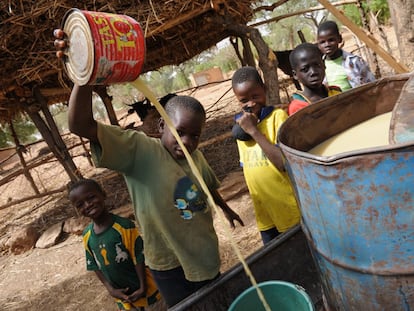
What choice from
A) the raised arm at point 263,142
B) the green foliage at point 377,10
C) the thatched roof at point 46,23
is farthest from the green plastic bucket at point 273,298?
the green foliage at point 377,10

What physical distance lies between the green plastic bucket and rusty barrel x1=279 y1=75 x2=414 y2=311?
0.44 ft

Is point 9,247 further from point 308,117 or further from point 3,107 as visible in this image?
point 308,117

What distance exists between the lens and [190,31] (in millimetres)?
4496

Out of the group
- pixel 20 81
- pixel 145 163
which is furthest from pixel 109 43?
pixel 20 81

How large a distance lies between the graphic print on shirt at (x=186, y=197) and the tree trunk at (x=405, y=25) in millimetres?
2204

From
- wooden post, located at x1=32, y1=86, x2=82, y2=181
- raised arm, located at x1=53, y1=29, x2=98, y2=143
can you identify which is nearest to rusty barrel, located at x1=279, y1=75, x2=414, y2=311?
raised arm, located at x1=53, y1=29, x2=98, y2=143

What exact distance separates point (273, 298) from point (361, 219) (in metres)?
0.63

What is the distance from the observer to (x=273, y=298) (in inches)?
53.7

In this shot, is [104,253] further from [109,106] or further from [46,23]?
[109,106]

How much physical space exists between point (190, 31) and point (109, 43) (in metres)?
3.73

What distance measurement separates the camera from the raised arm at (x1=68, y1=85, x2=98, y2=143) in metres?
1.18

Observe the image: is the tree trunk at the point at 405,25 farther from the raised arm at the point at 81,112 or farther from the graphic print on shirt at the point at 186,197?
the raised arm at the point at 81,112

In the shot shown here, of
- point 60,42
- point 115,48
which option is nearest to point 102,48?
point 115,48

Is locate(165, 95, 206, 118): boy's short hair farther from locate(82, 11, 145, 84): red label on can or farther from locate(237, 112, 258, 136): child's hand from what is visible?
locate(82, 11, 145, 84): red label on can
